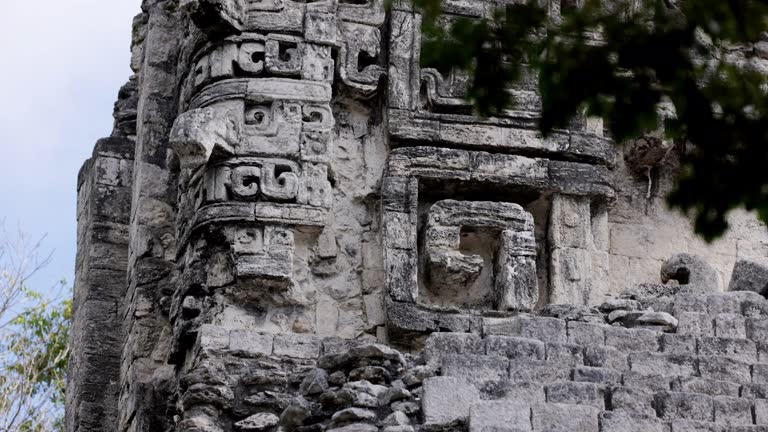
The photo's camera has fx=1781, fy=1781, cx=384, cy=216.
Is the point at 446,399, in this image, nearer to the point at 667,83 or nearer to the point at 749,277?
the point at 749,277

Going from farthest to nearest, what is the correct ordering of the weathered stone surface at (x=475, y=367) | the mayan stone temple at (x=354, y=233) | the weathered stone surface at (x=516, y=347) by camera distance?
the mayan stone temple at (x=354, y=233) → the weathered stone surface at (x=516, y=347) → the weathered stone surface at (x=475, y=367)

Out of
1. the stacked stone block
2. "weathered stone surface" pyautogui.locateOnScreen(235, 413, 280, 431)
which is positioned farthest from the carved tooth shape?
the stacked stone block

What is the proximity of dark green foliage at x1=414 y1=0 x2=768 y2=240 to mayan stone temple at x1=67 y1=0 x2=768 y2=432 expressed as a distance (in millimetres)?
3569

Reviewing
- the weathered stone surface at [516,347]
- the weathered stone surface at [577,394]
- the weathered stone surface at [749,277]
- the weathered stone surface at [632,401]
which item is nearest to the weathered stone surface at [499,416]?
the weathered stone surface at [577,394]

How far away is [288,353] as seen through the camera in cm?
959

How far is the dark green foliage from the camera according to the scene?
511cm

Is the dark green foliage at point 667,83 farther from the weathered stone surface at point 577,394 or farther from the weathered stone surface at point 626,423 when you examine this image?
the weathered stone surface at point 577,394

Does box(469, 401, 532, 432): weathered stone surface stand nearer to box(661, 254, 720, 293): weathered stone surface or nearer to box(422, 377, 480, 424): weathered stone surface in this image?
box(422, 377, 480, 424): weathered stone surface

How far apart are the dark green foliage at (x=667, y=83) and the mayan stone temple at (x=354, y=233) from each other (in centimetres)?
357

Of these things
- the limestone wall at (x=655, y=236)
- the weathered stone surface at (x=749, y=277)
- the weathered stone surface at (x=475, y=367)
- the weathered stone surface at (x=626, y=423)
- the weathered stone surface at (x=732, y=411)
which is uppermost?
the limestone wall at (x=655, y=236)

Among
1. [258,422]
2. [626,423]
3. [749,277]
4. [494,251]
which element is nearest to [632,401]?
[626,423]

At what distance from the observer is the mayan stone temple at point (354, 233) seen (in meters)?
9.43

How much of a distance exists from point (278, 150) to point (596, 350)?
2.46 m

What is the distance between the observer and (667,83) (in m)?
5.13
